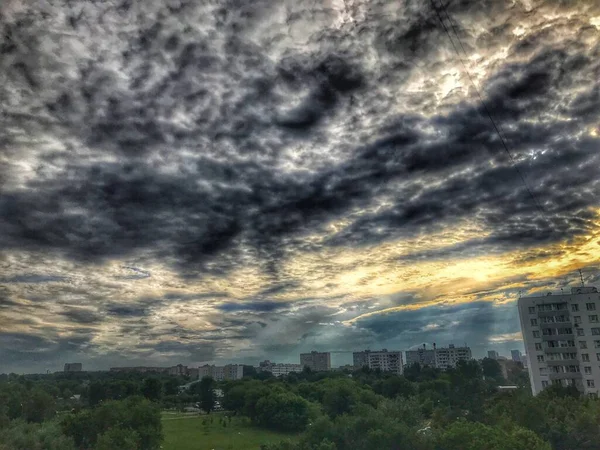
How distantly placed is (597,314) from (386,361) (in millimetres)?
136721

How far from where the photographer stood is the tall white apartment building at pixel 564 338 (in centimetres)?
5619

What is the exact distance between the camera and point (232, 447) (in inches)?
2213

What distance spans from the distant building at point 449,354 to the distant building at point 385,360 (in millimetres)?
16029

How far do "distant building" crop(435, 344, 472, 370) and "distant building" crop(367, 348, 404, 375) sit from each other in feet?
52.6

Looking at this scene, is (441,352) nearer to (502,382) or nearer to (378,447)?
(502,382)

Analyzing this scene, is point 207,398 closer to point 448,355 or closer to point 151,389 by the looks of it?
point 151,389

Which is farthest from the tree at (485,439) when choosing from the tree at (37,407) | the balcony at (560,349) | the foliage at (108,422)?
the tree at (37,407)

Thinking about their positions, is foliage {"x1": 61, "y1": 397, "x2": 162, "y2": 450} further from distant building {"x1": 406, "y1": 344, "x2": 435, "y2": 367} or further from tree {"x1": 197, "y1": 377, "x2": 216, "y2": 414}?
distant building {"x1": 406, "y1": 344, "x2": 435, "y2": 367}

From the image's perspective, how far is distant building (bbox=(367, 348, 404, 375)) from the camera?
17975 cm

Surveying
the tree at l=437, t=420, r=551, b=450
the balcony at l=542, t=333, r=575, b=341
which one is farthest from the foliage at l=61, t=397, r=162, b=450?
the balcony at l=542, t=333, r=575, b=341

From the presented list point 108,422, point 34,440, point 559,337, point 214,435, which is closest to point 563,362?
point 559,337

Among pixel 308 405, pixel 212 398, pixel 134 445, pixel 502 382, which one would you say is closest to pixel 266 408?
pixel 308 405

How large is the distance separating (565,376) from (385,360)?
13409cm

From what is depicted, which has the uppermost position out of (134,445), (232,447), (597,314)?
(597,314)
